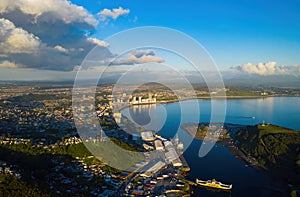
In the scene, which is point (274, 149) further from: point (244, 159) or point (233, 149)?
point (233, 149)

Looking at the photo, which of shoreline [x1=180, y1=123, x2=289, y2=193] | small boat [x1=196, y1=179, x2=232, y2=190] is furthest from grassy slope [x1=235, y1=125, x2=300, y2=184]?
small boat [x1=196, y1=179, x2=232, y2=190]

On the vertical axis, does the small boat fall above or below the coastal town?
below

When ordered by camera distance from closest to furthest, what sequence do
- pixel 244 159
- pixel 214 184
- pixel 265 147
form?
pixel 214 184
pixel 244 159
pixel 265 147

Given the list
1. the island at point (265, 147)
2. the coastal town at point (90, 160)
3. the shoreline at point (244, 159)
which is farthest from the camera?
the island at point (265, 147)

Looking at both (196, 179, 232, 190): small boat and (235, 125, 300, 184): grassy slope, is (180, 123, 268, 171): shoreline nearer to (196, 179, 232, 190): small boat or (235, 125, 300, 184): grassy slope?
(235, 125, 300, 184): grassy slope

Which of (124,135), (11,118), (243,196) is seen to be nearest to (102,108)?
(11,118)

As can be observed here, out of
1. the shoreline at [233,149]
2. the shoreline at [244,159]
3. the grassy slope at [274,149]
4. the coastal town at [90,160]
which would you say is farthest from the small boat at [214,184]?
the shoreline at [233,149]

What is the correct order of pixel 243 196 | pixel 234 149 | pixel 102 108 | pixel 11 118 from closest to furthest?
1. pixel 243 196
2. pixel 234 149
3. pixel 11 118
4. pixel 102 108

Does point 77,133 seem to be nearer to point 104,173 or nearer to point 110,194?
point 104,173

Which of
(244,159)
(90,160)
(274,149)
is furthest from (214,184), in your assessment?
(274,149)

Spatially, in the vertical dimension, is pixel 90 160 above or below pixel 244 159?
above

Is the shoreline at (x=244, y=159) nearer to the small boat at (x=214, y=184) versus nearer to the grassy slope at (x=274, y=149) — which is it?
the grassy slope at (x=274, y=149)
